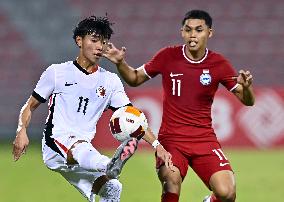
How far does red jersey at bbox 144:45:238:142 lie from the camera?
25.5 feet

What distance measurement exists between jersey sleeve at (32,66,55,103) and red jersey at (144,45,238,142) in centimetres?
118

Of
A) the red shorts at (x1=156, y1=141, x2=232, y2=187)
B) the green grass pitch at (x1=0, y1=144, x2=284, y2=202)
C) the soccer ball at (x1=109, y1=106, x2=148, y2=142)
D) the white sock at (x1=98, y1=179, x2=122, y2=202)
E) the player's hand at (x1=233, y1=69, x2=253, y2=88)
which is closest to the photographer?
the soccer ball at (x1=109, y1=106, x2=148, y2=142)

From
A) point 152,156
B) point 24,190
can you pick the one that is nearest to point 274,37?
point 152,156

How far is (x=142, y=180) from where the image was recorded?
11938 millimetres

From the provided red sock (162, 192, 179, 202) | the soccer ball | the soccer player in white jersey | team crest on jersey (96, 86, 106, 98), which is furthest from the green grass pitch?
the soccer ball

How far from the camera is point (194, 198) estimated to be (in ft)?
Result: 33.2

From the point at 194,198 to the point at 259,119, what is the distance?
5835 millimetres

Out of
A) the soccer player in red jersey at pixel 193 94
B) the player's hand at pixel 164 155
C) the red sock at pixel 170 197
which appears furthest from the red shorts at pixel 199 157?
the player's hand at pixel 164 155

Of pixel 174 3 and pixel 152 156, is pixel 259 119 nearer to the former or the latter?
pixel 152 156

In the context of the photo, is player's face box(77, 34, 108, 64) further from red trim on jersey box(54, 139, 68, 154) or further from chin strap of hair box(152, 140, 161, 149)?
chin strap of hair box(152, 140, 161, 149)

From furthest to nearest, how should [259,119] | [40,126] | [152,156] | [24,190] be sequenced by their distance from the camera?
[40,126], [259,119], [152,156], [24,190]

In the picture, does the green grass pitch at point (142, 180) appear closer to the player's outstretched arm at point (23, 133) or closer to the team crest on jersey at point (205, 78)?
the team crest on jersey at point (205, 78)

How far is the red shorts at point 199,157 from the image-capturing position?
25.0 feet

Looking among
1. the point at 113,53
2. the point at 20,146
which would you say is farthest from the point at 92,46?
the point at 20,146
